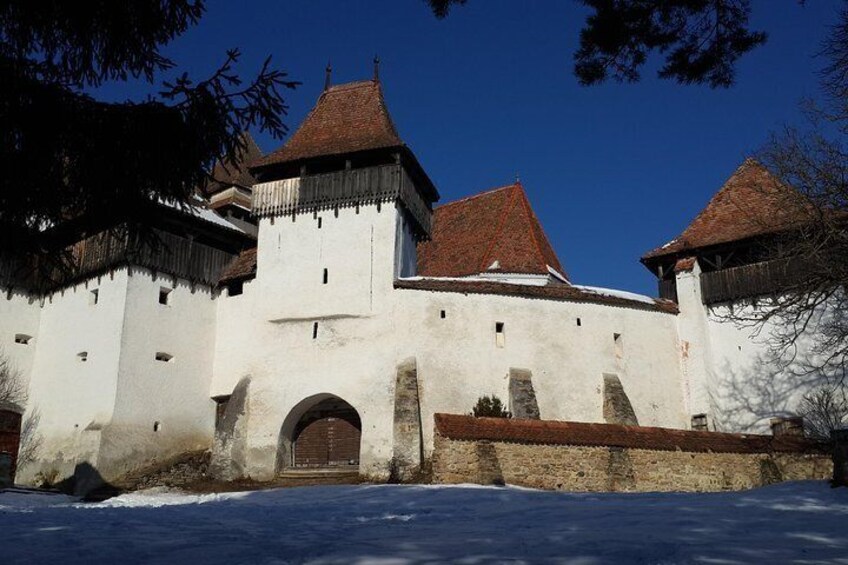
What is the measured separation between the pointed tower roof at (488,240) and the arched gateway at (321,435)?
21.7 ft

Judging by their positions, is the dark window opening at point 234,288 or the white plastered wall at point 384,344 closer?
the white plastered wall at point 384,344

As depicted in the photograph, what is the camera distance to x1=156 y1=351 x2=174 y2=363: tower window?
20845 millimetres

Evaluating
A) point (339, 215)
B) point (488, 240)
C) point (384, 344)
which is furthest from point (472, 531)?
point (488, 240)

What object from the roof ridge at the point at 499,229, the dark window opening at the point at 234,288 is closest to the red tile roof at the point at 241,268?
the dark window opening at the point at 234,288

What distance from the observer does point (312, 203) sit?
70.3 feet

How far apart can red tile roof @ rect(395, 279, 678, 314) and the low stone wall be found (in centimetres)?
458

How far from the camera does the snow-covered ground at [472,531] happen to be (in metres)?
5.75

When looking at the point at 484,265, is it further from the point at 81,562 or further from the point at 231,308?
the point at 81,562

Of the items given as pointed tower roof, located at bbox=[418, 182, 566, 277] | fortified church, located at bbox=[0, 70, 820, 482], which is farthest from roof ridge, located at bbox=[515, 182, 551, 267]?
fortified church, located at bbox=[0, 70, 820, 482]

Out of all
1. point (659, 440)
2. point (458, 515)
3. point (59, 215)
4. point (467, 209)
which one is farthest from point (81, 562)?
point (467, 209)

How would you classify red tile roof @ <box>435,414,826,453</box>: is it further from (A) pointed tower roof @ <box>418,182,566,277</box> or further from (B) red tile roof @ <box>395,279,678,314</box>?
(A) pointed tower roof @ <box>418,182,566,277</box>

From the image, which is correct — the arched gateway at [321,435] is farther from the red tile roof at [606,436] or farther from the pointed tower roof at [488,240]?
the pointed tower roof at [488,240]

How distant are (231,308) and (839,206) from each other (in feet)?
49.5

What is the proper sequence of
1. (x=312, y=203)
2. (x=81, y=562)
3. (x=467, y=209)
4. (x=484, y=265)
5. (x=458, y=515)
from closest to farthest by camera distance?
(x=81, y=562)
(x=458, y=515)
(x=312, y=203)
(x=484, y=265)
(x=467, y=209)
